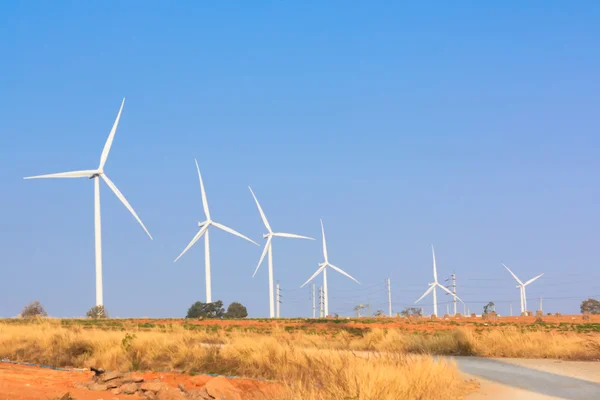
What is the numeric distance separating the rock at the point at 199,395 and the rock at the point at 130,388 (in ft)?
4.60

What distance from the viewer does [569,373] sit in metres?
20.8

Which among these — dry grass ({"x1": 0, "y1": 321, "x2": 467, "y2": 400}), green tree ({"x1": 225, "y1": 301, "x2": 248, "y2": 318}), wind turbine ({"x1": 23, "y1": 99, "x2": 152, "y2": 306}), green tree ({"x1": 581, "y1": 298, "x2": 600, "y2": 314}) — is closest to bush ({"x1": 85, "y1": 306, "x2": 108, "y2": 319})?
wind turbine ({"x1": 23, "y1": 99, "x2": 152, "y2": 306})

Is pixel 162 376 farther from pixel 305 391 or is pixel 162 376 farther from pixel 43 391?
pixel 305 391

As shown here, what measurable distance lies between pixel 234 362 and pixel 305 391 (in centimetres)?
1160

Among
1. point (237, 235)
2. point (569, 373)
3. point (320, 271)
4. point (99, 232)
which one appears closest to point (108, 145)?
point (99, 232)

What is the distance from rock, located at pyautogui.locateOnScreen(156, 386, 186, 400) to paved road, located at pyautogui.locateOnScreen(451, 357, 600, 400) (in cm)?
677

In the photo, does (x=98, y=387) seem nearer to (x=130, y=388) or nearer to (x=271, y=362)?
(x=130, y=388)

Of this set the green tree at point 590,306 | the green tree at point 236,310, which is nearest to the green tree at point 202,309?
the green tree at point 236,310

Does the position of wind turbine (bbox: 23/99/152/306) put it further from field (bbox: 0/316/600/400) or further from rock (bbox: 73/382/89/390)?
rock (bbox: 73/382/89/390)

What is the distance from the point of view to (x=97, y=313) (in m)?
73.3

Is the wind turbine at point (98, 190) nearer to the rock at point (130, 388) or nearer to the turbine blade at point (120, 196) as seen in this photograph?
the turbine blade at point (120, 196)

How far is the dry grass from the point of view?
14.2m

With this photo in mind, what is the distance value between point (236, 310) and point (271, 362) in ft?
270

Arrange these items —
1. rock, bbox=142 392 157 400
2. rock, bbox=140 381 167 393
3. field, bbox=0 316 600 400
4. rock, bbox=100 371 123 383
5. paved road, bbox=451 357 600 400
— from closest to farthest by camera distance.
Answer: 1. field, bbox=0 316 600 400
2. paved road, bbox=451 357 600 400
3. rock, bbox=142 392 157 400
4. rock, bbox=140 381 167 393
5. rock, bbox=100 371 123 383
